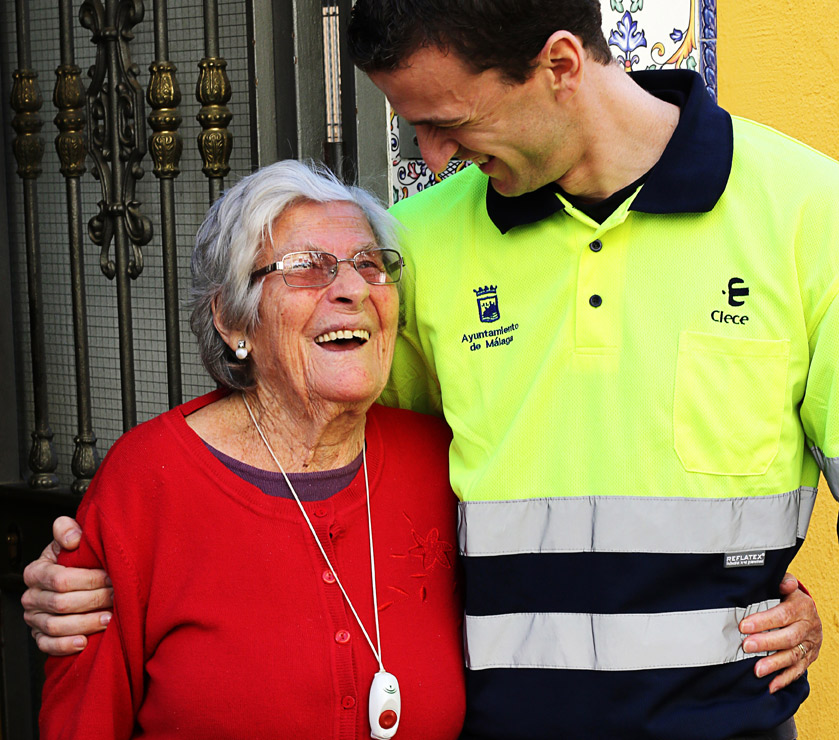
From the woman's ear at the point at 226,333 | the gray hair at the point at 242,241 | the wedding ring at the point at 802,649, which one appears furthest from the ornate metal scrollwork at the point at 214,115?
the wedding ring at the point at 802,649

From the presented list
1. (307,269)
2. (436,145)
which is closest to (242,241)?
(307,269)

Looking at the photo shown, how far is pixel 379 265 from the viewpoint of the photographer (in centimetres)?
203

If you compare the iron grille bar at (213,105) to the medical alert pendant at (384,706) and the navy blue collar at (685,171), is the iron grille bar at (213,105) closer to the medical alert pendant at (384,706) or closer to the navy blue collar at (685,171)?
the navy blue collar at (685,171)

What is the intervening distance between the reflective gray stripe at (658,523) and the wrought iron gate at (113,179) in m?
1.21

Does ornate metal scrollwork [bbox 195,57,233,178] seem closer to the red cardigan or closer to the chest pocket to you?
the red cardigan

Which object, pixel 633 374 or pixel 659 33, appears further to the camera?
pixel 659 33

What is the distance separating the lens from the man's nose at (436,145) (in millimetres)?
1758

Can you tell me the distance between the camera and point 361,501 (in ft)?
6.55

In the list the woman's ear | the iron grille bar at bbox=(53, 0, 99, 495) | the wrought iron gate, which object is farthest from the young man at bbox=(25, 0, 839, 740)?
the iron grille bar at bbox=(53, 0, 99, 495)

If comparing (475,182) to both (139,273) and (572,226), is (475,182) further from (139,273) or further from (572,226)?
(139,273)

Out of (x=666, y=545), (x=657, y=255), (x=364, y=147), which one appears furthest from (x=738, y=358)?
(x=364, y=147)

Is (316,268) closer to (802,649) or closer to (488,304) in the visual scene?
(488,304)

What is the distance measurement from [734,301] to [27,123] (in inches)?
80.4

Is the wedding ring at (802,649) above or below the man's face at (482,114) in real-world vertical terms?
below
